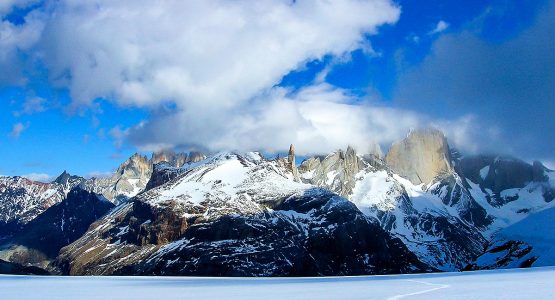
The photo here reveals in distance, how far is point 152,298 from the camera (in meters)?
58.5

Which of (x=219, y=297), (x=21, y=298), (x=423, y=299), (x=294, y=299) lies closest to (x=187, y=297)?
(x=219, y=297)

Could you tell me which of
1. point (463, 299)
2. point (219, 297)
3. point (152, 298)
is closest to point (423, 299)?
point (463, 299)

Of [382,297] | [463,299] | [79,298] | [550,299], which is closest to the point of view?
[550,299]

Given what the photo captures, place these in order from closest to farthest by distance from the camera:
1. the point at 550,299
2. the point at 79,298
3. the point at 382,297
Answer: the point at 550,299 < the point at 382,297 < the point at 79,298

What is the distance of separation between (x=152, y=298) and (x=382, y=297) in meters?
23.7

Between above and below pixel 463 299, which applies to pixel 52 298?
above

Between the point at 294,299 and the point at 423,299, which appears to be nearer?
the point at 423,299

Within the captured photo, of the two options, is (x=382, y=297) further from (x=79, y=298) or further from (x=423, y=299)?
(x=79, y=298)

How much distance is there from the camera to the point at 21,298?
182ft

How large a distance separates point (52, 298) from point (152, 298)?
389 inches

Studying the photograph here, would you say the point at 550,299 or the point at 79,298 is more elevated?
the point at 79,298

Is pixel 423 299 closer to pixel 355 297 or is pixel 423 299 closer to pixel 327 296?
pixel 355 297

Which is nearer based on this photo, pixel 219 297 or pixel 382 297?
pixel 382 297

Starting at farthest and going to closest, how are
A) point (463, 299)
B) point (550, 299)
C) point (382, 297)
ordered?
point (382, 297) < point (463, 299) < point (550, 299)
